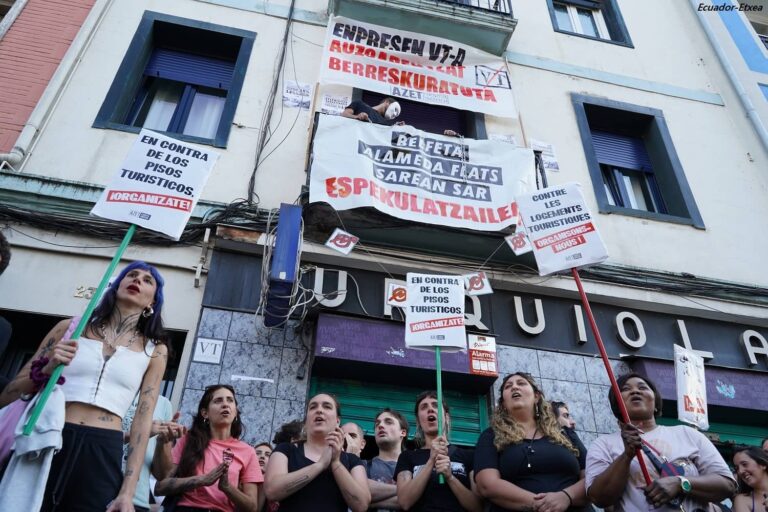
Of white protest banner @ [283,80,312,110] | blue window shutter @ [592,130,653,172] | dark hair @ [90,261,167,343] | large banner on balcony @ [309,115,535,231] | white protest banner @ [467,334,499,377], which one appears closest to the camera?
dark hair @ [90,261,167,343]

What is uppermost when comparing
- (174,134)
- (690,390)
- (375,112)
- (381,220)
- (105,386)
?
(375,112)

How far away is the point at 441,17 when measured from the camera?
8.38 metres

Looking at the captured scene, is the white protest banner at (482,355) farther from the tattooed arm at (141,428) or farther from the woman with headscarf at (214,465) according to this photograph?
the tattooed arm at (141,428)

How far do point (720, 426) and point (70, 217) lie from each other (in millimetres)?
7801

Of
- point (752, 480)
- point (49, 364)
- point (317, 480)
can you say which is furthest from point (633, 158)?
point (49, 364)

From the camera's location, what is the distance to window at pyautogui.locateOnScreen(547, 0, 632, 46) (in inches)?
397

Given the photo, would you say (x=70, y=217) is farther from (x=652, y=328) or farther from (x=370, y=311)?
(x=652, y=328)

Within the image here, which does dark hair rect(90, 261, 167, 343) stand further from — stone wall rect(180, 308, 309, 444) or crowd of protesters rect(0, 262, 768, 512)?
stone wall rect(180, 308, 309, 444)

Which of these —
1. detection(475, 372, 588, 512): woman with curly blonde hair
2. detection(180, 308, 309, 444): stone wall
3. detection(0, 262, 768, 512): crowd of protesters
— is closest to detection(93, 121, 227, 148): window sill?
detection(180, 308, 309, 444): stone wall

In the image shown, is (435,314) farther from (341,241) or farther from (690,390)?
(341,241)

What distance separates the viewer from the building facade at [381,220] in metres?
5.78

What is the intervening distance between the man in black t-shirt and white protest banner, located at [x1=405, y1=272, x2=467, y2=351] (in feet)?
10.4

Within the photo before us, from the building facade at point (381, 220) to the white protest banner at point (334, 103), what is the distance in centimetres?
8

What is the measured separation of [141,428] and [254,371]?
2.75m
